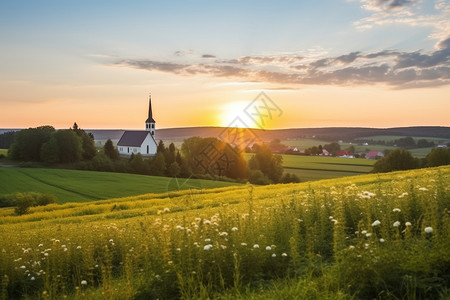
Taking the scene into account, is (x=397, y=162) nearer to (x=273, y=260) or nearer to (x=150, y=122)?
(x=273, y=260)

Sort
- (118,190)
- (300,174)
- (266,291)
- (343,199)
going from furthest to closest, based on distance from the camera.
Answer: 1. (300,174)
2. (118,190)
3. (343,199)
4. (266,291)

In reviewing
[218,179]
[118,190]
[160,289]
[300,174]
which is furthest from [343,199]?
[300,174]

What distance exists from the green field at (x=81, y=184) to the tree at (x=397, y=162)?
2844 centimetres

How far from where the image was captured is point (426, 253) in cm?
584

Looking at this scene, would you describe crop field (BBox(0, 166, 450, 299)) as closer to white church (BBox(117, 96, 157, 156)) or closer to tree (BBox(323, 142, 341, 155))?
tree (BBox(323, 142, 341, 155))

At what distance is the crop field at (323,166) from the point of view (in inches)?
2765

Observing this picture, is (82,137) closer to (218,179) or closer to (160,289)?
(218,179)

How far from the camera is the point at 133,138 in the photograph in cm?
15388

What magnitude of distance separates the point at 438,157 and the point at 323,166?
20108mm

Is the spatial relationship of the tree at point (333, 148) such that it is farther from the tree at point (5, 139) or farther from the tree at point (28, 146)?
the tree at point (5, 139)

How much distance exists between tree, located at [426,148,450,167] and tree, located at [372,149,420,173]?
10.4ft

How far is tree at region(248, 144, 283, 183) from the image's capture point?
83.1 meters

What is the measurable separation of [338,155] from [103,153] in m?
55.8

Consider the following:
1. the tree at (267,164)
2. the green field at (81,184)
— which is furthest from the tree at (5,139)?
the tree at (267,164)
